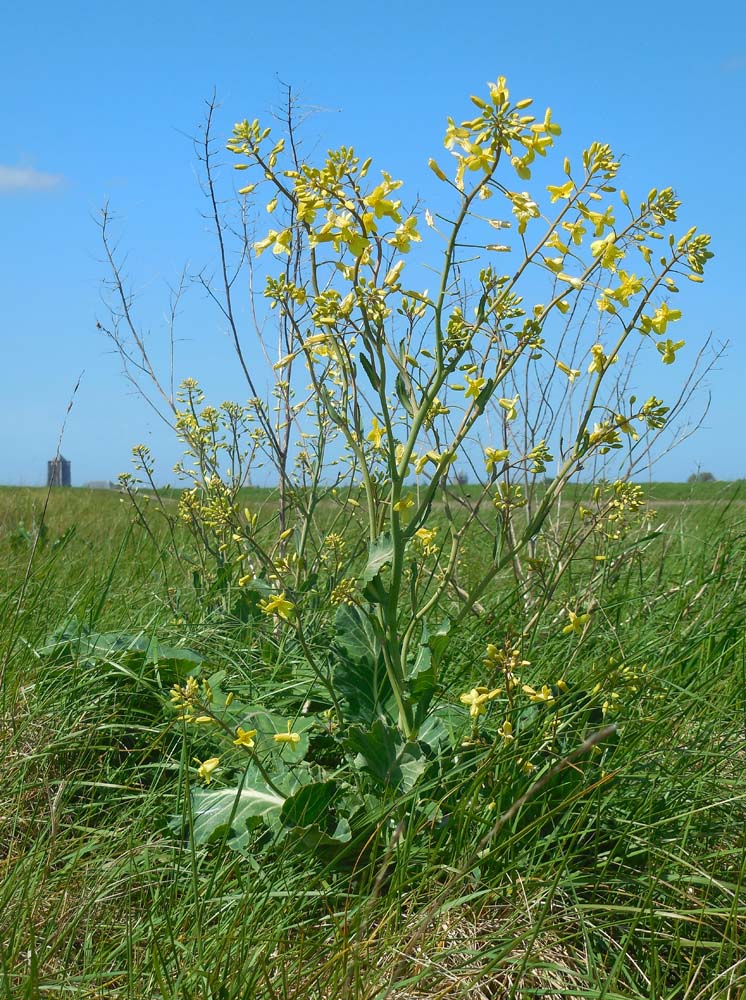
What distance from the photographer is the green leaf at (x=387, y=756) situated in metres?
2.06

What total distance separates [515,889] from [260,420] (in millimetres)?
2250

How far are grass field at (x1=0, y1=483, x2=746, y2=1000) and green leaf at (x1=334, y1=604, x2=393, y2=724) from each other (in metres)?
0.29

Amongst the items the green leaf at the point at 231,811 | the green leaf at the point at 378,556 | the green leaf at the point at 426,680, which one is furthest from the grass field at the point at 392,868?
the green leaf at the point at 378,556

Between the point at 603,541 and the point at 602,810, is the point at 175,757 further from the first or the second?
the point at 603,541

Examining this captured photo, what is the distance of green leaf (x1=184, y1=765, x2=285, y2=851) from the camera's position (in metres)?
2.05

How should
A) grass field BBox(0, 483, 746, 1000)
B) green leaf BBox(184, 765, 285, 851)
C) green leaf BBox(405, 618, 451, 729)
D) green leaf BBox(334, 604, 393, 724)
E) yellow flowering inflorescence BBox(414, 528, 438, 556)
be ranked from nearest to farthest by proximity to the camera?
grass field BBox(0, 483, 746, 1000) < green leaf BBox(184, 765, 285, 851) < green leaf BBox(405, 618, 451, 729) < green leaf BBox(334, 604, 393, 724) < yellow flowering inflorescence BBox(414, 528, 438, 556)

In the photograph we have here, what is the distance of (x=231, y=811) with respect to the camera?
80.6 inches

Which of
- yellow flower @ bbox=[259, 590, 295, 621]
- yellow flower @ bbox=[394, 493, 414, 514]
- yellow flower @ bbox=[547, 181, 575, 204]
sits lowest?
yellow flower @ bbox=[259, 590, 295, 621]

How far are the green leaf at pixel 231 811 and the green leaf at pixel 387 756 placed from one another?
0.21 m

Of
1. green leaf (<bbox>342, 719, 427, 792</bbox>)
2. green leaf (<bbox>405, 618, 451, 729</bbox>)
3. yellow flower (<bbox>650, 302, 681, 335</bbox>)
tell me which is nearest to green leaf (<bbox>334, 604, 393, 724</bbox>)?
green leaf (<bbox>405, 618, 451, 729</bbox>)

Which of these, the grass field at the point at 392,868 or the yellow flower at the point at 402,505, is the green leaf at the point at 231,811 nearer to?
the grass field at the point at 392,868

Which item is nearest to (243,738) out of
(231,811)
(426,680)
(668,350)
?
(231,811)

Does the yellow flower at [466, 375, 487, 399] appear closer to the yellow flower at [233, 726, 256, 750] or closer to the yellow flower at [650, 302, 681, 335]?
the yellow flower at [650, 302, 681, 335]

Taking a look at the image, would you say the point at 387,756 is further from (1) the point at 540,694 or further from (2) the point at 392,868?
(1) the point at 540,694
